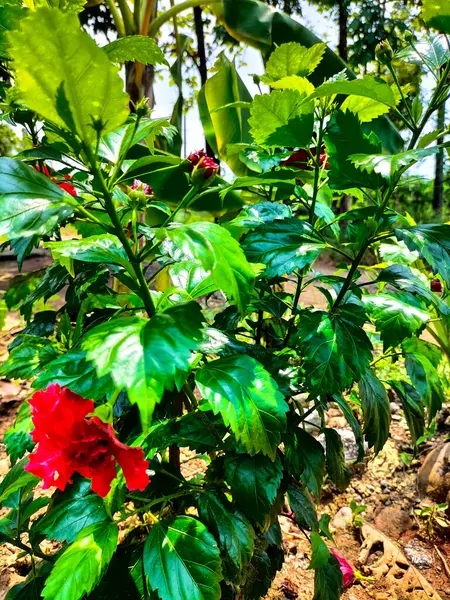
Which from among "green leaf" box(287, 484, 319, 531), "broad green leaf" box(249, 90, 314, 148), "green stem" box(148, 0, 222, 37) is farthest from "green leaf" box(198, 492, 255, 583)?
"green stem" box(148, 0, 222, 37)

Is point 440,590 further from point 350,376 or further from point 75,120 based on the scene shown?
point 75,120

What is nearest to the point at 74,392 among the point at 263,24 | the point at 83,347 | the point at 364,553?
the point at 83,347

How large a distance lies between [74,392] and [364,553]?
1.16m

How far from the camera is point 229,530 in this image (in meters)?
0.63

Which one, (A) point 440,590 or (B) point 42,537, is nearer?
(B) point 42,537

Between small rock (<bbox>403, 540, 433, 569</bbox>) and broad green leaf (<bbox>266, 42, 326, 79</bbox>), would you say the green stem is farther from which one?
small rock (<bbox>403, 540, 433, 569</bbox>)

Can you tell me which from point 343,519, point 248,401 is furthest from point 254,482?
point 343,519

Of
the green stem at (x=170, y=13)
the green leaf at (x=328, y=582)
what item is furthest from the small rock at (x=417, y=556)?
the green stem at (x=170, y=13)

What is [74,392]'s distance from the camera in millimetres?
492

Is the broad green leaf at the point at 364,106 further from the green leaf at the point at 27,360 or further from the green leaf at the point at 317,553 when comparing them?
the green leaf at the point at 317,553

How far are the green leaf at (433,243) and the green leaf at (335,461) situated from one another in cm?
39

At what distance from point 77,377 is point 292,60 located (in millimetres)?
612

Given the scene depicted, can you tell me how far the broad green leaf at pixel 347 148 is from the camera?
603 mm

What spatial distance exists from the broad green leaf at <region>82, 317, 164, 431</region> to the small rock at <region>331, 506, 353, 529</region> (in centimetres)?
126
